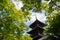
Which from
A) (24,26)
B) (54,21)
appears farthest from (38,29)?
(24,26)

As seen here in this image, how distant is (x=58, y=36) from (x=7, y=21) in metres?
14.2

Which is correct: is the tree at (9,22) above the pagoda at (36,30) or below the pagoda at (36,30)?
below

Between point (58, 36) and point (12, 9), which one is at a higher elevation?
point (58, 36)

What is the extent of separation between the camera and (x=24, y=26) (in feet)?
67.3

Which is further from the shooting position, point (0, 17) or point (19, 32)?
point (19, 32)

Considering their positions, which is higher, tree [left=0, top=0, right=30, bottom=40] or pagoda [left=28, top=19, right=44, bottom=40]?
pagoda [left=28, top=19, right=44, bottom=40]

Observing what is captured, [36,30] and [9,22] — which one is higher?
[36,30]

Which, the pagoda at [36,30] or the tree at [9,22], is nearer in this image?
the tree at [9,22]

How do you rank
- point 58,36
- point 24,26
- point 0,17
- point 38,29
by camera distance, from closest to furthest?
point 0,17 → point 24,26 → point 58,36 → point 38,29

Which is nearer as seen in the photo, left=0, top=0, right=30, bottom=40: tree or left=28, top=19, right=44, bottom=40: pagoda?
left=0, top=0, right=30, bottom=40: tree

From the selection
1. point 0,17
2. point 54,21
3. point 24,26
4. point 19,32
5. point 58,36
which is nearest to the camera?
point 0,17

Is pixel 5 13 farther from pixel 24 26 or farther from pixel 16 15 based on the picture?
pixel 24 26

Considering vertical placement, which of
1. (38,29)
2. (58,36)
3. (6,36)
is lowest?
(6,36)

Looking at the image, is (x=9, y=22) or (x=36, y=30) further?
(x=36, y=30)
